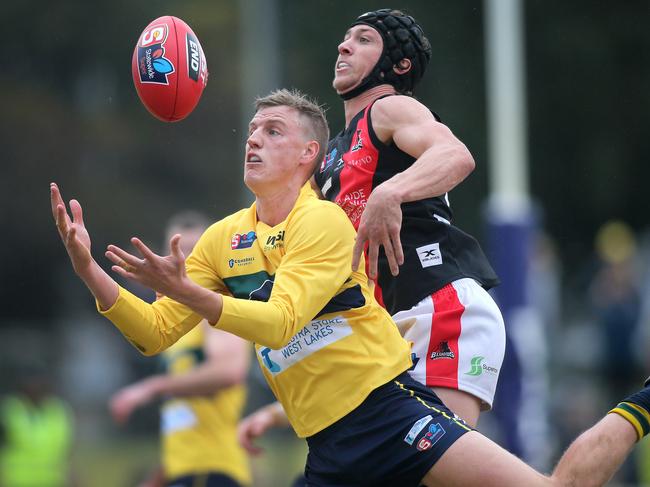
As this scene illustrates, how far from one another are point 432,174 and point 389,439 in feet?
3.20

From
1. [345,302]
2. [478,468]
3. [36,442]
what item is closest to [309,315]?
[345,302]

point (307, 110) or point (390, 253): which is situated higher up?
point (307, 110)

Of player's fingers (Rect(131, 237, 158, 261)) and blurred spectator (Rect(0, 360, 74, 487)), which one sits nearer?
player's fingers (Rect(131, 237, 158, 261))

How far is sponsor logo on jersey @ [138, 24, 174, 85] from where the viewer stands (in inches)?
191

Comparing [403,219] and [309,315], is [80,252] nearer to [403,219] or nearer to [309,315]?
[309,315]

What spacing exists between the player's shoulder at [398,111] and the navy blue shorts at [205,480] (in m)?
2.96

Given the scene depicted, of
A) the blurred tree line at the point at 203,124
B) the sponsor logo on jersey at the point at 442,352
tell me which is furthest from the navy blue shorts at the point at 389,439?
the blurred tree line at the point at 203,124

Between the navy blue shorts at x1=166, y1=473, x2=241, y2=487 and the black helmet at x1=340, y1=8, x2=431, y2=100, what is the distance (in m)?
2.82

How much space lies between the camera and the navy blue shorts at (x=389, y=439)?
4422mm

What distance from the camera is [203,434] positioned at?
23.5ft

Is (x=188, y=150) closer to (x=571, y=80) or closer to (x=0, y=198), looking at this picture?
(x=0, y=198)

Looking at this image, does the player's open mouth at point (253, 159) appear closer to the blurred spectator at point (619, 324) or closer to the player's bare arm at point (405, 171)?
the player's bare arm at point (405, 171)

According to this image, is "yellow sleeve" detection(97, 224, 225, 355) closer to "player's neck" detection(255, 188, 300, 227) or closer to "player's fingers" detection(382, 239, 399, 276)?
"player's neck" detection(255, 188, 300, 227)

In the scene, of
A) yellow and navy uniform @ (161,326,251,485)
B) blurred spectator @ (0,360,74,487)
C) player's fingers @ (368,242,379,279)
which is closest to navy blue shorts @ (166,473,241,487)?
yellow and navy uniform @ (161,326,251,485)
